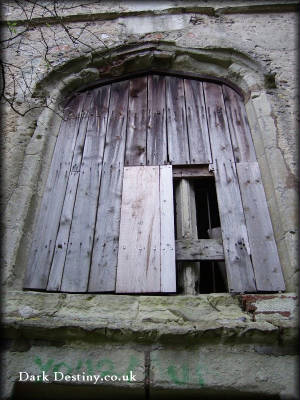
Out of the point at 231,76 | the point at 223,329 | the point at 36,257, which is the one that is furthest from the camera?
the point at 231,76

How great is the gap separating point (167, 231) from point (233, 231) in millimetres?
506

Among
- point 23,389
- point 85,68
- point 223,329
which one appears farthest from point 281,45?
point 23,389

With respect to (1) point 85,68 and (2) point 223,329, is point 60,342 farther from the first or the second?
(1) point 85,68

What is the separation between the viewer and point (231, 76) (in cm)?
394

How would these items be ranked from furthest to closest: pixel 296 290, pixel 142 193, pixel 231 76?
1. pixel 231 76
2. pixel 142 193
3. pixel 296 290

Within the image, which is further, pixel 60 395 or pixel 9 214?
pixel 9 214

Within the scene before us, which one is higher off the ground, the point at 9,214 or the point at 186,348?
the point at 9,214

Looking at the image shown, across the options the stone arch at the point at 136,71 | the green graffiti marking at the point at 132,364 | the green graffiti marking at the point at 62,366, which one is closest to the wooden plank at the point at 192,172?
the stone arch at the point at 136,71

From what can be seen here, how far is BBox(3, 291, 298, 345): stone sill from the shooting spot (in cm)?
212

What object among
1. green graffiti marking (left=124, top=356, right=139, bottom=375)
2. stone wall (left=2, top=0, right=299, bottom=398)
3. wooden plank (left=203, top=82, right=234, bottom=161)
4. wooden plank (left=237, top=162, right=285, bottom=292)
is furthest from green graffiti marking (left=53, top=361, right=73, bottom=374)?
wooden plank (left=203, top=82, right=234, bottom=161)

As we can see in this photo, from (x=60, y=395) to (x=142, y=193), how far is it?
1578 mm

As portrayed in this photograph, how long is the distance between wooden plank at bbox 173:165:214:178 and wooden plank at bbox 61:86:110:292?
0.69 meters

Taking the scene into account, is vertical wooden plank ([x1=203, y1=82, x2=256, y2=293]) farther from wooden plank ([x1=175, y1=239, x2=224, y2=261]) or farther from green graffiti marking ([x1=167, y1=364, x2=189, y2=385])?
green graffiti marking ([x1=167, y1=364, x2=189, y2=385])

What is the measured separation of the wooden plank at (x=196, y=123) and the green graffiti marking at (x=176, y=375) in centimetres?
175
